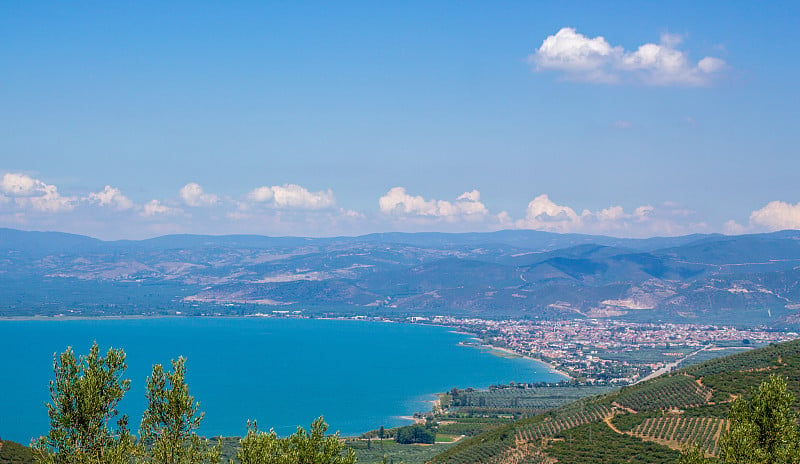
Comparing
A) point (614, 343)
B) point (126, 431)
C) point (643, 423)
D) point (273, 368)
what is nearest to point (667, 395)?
point (643, 423)

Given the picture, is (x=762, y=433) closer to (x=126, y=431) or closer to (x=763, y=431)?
(x=763, y=431)

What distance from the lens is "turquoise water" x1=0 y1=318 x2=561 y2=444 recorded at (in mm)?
80625

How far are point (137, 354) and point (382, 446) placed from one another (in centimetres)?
8285

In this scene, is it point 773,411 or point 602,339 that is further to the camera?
point 602,339

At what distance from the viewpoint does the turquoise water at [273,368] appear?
265 ft

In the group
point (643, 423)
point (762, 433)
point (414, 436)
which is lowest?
point (414, 436)

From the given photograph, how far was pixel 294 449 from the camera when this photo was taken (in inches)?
461

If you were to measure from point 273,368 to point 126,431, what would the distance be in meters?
116

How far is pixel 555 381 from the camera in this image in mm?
103812

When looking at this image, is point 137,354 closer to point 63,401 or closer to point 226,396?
point 226,396

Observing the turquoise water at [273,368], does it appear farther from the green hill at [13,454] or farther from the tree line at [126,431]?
the tree line at [126,431]

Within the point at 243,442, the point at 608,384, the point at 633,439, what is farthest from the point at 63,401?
the point at 608,384

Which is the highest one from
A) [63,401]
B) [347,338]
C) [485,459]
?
[63,401]

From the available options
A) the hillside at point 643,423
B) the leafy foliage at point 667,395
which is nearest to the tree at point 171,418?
the hillside at point 643,423
